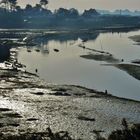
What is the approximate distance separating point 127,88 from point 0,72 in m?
22.3

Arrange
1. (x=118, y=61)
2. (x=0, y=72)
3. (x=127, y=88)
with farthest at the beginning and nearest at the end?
(x=118, y=61), (x=0, y=72), (x=127, y=88)

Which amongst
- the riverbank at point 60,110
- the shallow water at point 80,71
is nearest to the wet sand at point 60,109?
the riverbank at point 60,110

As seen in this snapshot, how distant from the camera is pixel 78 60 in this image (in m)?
99.0

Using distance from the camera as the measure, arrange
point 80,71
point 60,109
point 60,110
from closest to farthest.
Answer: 1. point 60,110
2. point 60,109
3. point 80,71

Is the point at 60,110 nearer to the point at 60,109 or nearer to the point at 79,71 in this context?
the point at 60,109

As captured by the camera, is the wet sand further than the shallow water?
No

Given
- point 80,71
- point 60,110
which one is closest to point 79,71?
point 80,71

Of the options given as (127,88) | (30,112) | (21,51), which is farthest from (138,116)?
(21,51)

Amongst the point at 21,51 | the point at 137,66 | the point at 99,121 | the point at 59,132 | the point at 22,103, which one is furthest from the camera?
the point at 21,51

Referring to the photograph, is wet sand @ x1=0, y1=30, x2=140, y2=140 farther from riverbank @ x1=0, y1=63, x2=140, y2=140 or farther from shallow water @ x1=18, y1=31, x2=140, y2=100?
shallow water @ x1=18, y1=31, x2=140, y2=100

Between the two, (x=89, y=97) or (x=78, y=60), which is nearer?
(x=89, y=97)

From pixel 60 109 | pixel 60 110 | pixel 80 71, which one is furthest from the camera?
pixel 80 71

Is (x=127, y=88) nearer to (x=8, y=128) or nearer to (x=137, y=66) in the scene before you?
(x=137, y=66)

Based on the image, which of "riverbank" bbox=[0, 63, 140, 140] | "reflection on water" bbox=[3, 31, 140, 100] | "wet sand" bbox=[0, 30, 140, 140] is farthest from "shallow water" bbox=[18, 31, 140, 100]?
"riverbank" bbox=[0, 63, 140, 140]
